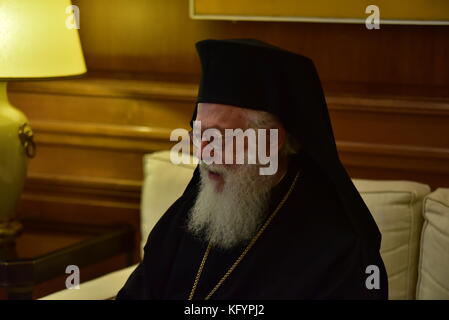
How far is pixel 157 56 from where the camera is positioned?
126 inches

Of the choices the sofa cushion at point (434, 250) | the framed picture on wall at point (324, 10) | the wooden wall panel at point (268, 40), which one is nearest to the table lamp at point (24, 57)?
the wooden wall panel at point (268, 40)

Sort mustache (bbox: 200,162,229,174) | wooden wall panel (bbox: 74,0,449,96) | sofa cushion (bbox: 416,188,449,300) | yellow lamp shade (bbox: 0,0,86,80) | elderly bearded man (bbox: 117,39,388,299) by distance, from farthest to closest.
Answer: wooden wall panel (bbox: 74,0,449,96)
yellow lamp shade (bbox: 0,0,86,80)
sofa cushion (bbox: 416,188,449,300)
mustache (bbox: 200,162,229,174)
elderly bearded man (bbox: 117,39,388,299)

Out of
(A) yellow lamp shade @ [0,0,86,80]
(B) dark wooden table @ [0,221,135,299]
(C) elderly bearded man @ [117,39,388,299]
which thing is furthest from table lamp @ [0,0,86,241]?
(C) elderly bearded man @ [117,39,388,299]

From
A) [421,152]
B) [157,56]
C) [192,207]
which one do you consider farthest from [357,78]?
[192,207]

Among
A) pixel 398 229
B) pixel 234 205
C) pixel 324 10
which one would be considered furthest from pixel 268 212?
pixel 324 10

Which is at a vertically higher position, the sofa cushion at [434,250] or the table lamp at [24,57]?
the table lamp at [24,57]

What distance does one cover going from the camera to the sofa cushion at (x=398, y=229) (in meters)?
2.52

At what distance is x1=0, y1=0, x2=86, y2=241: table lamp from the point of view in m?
2.70

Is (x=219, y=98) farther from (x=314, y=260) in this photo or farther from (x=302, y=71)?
(x=314, y=260)

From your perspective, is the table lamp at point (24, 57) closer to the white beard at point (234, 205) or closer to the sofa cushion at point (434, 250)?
the white beard at point (234, 205)

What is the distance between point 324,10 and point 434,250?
94 cm

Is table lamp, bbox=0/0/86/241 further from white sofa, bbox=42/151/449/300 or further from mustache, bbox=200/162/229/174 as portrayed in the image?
mustache, bbox=200/162/229/174

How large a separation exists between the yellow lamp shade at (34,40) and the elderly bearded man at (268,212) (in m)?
0.79

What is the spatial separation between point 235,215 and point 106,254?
1078mm
